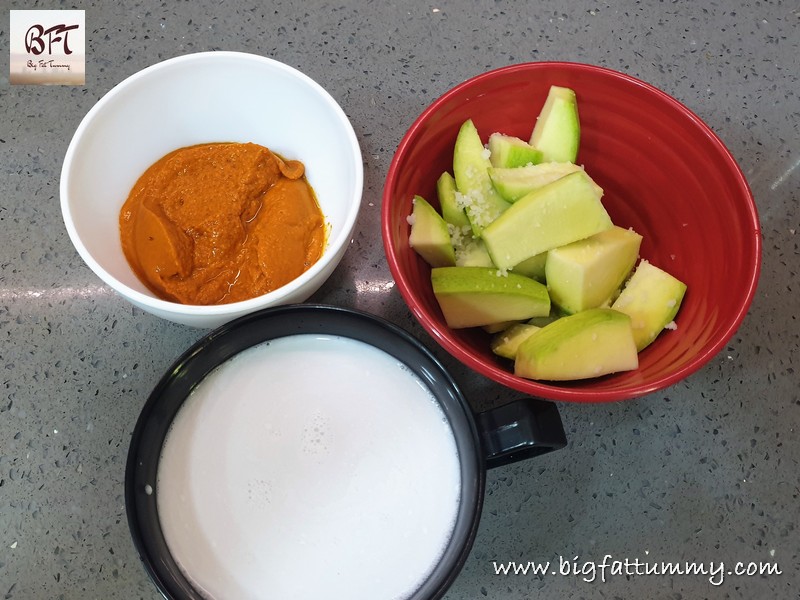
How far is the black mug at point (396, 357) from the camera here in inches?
29.9

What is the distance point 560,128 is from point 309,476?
22.3 inches

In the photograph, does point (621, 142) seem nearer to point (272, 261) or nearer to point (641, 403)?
point (641, 403)

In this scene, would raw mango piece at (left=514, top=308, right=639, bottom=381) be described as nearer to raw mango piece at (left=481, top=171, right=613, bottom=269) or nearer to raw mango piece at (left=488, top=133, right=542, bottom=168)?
raw mango piece at (left=481, top=171, right=613, bottom=269)

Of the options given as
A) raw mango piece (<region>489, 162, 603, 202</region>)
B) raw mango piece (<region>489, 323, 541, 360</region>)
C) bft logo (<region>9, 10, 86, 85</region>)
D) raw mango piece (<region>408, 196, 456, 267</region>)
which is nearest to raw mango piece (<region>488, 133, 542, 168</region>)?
raw mango piece (<region>489, 162, 603, 202</region>)

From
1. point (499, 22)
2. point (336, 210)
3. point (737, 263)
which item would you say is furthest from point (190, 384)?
point (499, 22)

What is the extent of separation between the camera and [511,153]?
2.75ft

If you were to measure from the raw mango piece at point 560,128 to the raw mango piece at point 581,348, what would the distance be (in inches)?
8.9

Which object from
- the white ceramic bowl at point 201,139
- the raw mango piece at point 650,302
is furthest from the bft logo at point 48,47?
the raw mango piece at point 650,302

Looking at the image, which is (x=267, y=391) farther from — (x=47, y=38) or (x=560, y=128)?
(x=47, y=38)

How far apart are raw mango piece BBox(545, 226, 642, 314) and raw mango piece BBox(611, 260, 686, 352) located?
0.09ft

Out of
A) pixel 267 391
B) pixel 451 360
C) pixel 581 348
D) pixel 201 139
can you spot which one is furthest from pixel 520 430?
pixel 201 139

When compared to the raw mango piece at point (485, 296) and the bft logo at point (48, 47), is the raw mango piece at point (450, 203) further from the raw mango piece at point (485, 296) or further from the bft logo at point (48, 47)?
the bft logo at point (48, 47)

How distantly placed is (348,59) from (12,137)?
0.59m

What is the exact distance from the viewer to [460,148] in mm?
850
